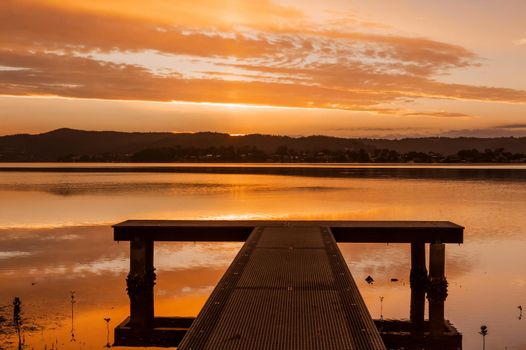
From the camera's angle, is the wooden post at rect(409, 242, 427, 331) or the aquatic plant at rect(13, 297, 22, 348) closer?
the aquatic plant at rect(13, 297, 22, 348)

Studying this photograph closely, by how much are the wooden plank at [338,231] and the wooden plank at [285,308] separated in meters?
6.35

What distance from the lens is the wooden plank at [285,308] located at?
1448 centimetres

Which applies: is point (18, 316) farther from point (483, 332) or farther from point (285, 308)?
point (483, 332)

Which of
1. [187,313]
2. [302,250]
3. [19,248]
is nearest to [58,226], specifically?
[19,248]

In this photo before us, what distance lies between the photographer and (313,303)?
57.7 feet

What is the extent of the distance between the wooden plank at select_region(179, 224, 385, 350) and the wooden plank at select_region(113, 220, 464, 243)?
6.35 meters

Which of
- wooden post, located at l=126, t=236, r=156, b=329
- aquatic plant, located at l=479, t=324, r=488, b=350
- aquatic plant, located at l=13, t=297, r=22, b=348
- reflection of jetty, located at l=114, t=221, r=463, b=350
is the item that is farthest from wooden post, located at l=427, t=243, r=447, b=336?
aquatic plant, located at l=13, t=297, r=22, b=348

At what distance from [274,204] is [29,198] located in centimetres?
4319

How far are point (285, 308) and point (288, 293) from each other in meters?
1.68

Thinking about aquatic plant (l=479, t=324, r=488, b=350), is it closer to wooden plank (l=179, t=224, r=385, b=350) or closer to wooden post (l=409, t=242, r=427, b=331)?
wooden post (l=409, t=242, r=427, b=331)

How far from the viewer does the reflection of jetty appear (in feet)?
49.2

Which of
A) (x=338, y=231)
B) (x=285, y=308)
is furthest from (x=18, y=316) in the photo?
(x=338, y=231)

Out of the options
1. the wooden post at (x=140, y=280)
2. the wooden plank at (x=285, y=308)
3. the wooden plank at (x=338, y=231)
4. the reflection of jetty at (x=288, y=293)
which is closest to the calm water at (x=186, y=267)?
the wooden post at (x=140, y=280)

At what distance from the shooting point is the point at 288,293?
18750mm
